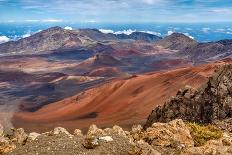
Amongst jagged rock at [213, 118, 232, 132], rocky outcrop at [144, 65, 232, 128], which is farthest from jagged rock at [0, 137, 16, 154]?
rocky outcrop at [144, 65, 232, 128]

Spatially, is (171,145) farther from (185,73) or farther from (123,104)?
(185,73)

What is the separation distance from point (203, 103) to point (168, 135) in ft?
93.0

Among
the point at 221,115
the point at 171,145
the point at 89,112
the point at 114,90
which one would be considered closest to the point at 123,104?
the point at 89,112

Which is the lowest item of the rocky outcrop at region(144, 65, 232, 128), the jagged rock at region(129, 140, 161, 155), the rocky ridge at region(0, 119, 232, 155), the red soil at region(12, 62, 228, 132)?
the red soil at region(12, 62, 228, 132)

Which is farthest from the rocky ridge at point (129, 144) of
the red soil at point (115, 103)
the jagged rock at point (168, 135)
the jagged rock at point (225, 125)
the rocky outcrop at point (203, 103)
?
the red soil at point (115, 103)

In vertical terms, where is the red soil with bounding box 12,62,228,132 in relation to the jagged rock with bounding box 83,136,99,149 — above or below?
below

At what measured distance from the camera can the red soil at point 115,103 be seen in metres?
108

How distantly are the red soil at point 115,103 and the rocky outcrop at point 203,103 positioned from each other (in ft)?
152

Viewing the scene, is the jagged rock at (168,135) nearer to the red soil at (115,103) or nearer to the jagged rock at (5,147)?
the jagged rock at (5,147)

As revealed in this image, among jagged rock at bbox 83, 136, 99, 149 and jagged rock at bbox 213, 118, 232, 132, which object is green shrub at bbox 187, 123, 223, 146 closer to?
jagged rock at bbox 83, 136, 99, 149

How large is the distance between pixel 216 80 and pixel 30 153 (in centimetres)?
3336

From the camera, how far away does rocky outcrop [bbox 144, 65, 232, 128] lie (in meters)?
42.1

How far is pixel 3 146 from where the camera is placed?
61.1ft

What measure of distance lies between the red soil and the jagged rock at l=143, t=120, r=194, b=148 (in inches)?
3010
